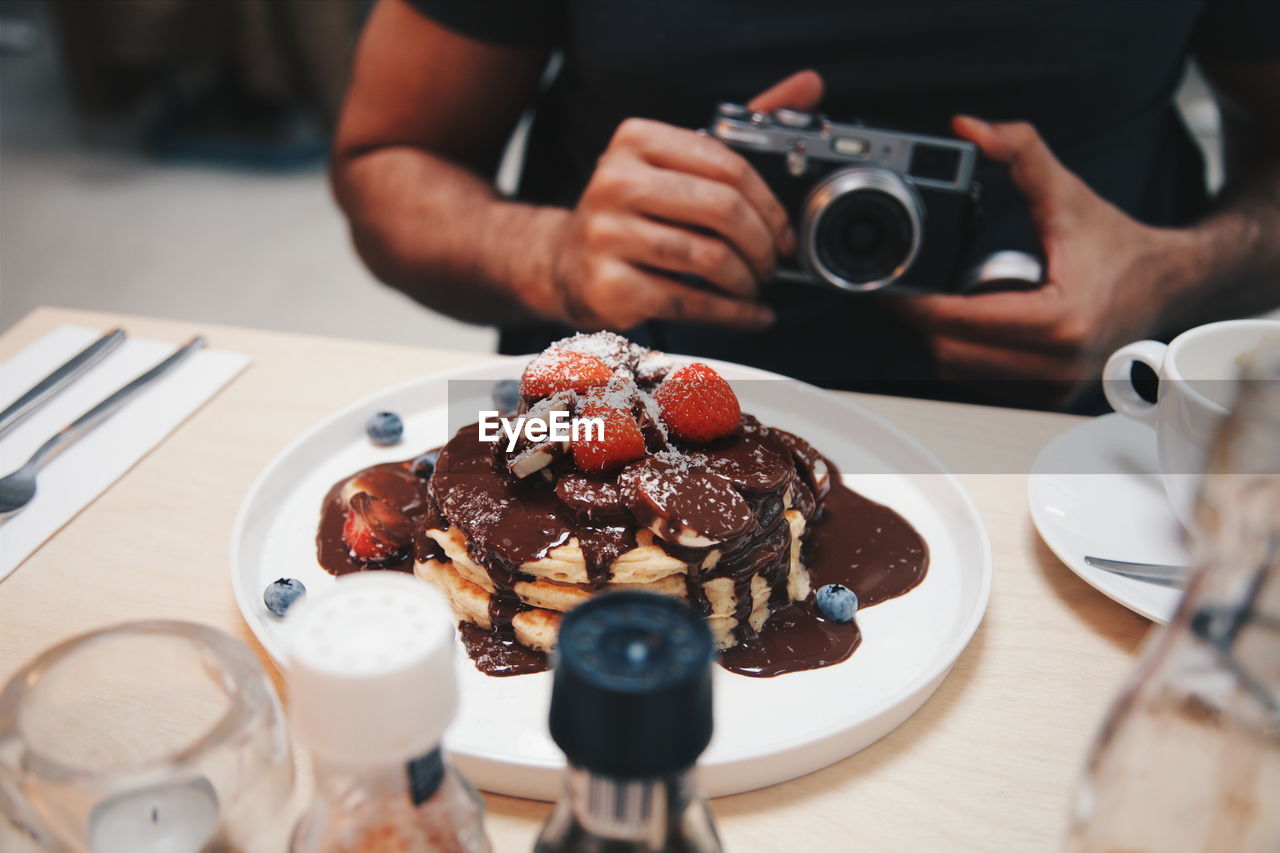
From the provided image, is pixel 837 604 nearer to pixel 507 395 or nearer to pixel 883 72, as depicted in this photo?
pixel 507 395

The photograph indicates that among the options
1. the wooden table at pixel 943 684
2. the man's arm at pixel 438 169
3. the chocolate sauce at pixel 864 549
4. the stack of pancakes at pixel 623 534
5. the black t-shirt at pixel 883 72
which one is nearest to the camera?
the wooden table at pixel 943 684

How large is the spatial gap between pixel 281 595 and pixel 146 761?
0.37 m

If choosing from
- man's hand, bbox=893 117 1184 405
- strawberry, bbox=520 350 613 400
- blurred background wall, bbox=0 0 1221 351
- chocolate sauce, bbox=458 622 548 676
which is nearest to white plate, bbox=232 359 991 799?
chocolate sauce, bbox=458 622 548 676

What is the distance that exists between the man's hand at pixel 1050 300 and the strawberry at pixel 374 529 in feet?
2.78

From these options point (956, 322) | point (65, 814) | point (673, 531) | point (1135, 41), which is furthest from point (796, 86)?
point (65, 814)

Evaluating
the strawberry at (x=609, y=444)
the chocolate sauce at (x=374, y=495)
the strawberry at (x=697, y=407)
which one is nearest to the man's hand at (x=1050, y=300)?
the strawberry at (x=697, y=407)

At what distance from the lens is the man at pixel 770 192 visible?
142 centimetres

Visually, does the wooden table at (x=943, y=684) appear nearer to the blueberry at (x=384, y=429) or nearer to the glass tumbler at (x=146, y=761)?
the blueberry at (x=384, y=429)

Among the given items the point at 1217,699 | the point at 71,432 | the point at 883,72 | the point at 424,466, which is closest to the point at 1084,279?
the point at 883,72

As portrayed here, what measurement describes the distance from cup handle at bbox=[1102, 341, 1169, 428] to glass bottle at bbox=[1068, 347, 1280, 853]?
53 centimetres

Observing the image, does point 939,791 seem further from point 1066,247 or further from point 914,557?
point 1066,247

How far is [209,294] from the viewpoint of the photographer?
3463 millimetres

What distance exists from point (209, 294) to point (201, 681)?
10.5 ft

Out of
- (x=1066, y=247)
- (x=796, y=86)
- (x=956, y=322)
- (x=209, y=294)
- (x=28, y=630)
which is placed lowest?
(x=209, y=294)
